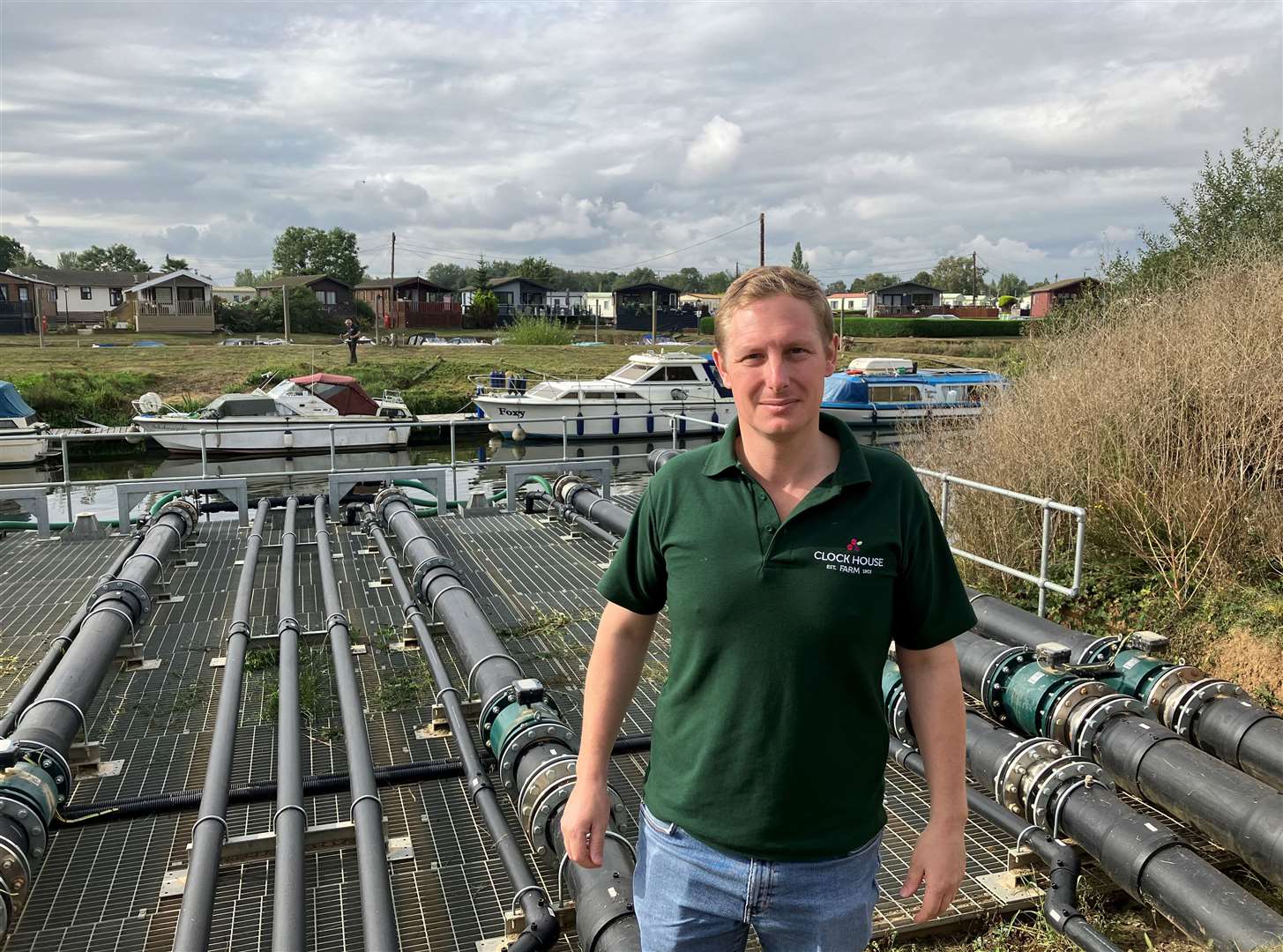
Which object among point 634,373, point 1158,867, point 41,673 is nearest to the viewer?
point 1158,867

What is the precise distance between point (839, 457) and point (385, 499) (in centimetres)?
849

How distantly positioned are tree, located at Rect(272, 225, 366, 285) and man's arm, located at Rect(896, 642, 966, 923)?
93.9 metres

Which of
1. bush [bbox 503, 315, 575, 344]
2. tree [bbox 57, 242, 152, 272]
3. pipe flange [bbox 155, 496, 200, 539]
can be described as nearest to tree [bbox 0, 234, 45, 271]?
tree [bbox 57, 242, 152, 272]

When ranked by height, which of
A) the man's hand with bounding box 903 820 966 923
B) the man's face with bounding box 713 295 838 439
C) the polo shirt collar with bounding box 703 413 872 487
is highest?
the man's face with bounding box 713 295 838 439

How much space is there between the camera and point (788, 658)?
198cm

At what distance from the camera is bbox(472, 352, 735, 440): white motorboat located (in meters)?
28.3

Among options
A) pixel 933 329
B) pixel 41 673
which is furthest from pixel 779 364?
pixel 933 329

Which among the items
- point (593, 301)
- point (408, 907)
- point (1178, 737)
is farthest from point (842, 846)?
point (593, 301)

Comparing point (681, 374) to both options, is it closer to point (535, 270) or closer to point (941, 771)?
point (941, 771)

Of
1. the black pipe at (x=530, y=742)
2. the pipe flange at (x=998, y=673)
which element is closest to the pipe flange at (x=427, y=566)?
the black pipe at (x=530, y=742)

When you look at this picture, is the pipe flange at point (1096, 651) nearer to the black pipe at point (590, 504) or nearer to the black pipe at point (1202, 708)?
the black pipe at point (1202, 708)

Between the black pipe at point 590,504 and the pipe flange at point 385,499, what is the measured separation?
1.69m

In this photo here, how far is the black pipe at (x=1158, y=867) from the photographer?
3.37 meters

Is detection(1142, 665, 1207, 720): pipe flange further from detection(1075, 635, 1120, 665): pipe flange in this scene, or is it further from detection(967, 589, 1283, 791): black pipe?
detection(1075, 635, 1120, 665): pipe flange
